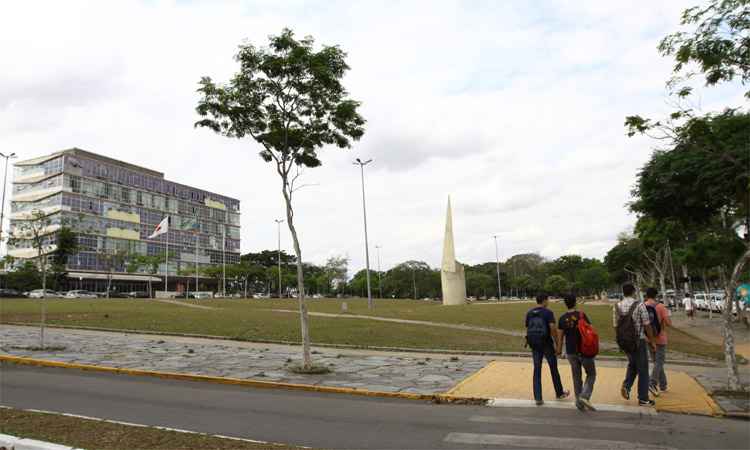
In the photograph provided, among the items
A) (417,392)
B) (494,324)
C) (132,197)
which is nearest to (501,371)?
(417,392)

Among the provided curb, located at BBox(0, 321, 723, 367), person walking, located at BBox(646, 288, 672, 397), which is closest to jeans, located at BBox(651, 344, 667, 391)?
person walking, located at BBox(646, 288, 672, 397)

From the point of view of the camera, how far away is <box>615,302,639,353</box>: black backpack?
868 cm

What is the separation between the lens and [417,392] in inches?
391

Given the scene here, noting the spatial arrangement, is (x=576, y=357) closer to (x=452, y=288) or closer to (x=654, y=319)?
(x=654, y=319)

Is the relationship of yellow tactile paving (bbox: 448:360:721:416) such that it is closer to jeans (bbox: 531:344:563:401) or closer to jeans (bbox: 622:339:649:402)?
jeans (bbox: 622:339:649:402)

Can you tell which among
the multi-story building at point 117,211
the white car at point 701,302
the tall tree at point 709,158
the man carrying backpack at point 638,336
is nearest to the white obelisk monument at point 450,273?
the white car at point 701,302

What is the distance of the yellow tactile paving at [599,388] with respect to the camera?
8898 millimetres

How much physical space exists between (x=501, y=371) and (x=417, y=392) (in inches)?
126

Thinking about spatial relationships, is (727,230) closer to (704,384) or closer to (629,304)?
(704,384)

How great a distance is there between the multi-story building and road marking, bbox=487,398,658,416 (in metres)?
69.3

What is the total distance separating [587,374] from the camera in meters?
8.60

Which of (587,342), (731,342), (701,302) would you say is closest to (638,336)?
(587,342)

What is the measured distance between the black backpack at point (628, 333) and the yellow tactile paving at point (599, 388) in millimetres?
948

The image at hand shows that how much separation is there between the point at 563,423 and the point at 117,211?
88.9 m
